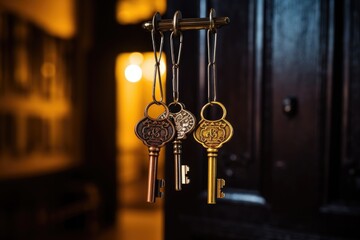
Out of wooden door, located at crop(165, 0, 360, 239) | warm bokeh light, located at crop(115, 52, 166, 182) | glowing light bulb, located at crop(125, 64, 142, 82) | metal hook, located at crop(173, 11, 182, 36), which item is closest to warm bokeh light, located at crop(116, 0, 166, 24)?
glowing light bulb, located at crop(125, 64, 142, 82)

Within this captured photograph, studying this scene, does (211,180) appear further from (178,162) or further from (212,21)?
(212,21)

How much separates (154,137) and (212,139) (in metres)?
0.13

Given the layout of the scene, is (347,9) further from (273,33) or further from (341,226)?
(341,226)

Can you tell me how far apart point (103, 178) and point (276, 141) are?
5.49 metres

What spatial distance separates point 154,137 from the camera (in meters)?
0.85

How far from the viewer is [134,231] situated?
601cm

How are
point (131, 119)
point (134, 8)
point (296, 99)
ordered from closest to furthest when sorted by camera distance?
1. point (296, 99)
2. point (134, 8)
3. point (131, 119)

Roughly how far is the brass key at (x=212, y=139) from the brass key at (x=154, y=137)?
0.07 meters

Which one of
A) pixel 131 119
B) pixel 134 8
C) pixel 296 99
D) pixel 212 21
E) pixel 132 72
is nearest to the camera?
pixel 212 21

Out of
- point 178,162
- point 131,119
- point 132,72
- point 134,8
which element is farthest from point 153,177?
point 131,119

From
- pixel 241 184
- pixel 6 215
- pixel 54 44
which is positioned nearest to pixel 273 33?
pixel 241 184

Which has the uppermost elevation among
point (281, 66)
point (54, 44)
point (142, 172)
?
point (54, 44)

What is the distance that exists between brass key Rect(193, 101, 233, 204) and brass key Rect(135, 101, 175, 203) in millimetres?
70

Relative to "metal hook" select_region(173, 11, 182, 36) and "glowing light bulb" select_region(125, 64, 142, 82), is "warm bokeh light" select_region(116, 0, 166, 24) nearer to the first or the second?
"glowing light bulb" select_region(125, 64, 142, 82)
